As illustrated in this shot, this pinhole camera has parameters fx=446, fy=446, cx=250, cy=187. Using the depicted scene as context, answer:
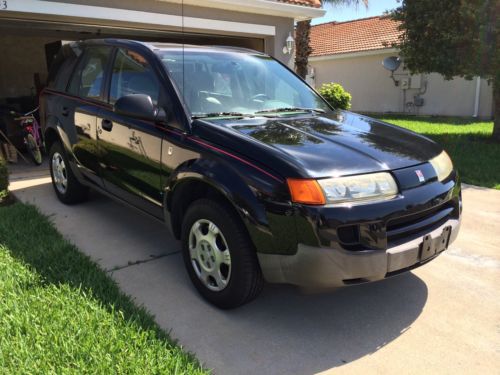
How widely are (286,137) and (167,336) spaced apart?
4.96 ft

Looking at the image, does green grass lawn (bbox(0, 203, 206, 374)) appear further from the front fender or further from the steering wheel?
the steering wheel

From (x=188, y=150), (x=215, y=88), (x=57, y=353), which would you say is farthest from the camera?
(x=215, y=88)

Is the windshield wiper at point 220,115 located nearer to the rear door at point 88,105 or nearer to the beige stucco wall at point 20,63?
the rear door at point 88,105

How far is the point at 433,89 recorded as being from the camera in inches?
705

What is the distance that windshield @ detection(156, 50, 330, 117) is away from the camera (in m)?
3.56

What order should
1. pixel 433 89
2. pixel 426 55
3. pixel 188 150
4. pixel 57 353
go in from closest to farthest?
pixel 57 353 < pixel 188 150 < pixel 426 55 < pixel 433 89

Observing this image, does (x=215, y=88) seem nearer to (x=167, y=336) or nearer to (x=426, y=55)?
(x=167, y=336)

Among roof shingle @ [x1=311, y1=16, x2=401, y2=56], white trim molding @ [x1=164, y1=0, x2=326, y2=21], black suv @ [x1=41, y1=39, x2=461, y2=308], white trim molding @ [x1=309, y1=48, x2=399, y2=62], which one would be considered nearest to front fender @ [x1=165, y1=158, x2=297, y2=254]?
black suv @ [x1=41, y1=39, x2=461, y2=308]

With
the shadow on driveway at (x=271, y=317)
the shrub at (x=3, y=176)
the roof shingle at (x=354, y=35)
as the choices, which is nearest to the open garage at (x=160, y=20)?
the shrub at (x=3, y=176)

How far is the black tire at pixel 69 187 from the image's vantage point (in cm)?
520

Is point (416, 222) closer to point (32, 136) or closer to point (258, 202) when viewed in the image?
point (258, 202)

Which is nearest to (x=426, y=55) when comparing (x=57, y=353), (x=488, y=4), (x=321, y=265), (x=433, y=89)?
(x=488, y=4)

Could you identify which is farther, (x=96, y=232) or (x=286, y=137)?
(x=96, y=232)

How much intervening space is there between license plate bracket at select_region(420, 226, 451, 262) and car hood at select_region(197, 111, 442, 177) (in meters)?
0.49
